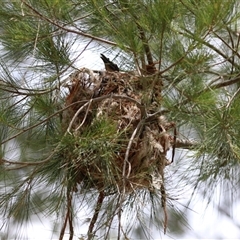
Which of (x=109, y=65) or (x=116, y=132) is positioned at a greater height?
(x=109, y=65)

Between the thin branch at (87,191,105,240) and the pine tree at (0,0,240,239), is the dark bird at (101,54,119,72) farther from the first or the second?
the thin branch at (87,191,105,240)

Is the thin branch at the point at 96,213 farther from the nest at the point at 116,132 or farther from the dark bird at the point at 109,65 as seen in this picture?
the dark bird at the point at 109,65

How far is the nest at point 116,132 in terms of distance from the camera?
1.41 m

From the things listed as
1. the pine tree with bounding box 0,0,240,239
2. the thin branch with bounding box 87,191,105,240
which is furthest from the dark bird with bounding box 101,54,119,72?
the thin branch with bounding box 87,191,105,240

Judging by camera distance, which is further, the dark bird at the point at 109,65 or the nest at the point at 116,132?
the dark bird at the point at 109,65

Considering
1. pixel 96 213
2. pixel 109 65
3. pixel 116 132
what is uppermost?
pixel 109 65

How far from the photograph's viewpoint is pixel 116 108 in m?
1.66

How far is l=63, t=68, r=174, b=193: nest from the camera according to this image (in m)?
1.41

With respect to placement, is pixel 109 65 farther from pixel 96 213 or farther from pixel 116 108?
pixel 96 213

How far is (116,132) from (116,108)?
19cm

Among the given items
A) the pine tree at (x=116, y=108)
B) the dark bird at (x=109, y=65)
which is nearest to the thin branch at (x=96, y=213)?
the pine tree at (x=116, y=108)

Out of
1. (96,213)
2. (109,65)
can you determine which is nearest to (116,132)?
(96,213)

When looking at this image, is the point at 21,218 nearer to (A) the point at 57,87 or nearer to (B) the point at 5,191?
(B) the point at 5,191

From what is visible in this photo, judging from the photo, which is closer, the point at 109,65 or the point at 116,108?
the point at 116,108
